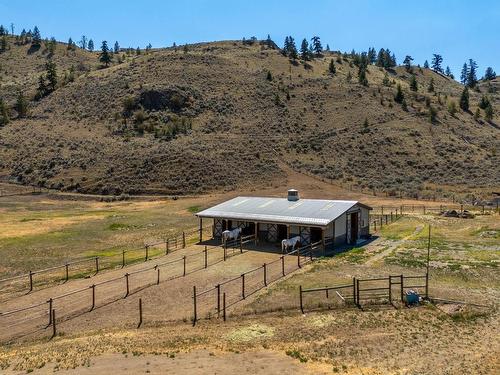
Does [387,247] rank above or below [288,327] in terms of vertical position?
above

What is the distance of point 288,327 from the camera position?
19391mm

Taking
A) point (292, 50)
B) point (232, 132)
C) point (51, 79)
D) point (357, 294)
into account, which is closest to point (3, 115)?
point (51, 79)

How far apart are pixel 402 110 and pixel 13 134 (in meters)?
83.1

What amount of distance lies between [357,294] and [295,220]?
46.6 feet

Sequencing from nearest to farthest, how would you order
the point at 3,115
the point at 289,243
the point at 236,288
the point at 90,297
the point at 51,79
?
1. the point at 90,297
2. the point at 236,288
3. the point at 289,243
4. the point at 3,115
5. the point at 51,79

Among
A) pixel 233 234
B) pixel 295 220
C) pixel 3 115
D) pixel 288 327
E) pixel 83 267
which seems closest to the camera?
pixel 288 327

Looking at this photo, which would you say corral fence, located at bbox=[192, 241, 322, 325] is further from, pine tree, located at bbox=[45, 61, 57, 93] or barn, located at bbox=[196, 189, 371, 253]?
pine tree, located at bbox=[45, 61, 57, 93]

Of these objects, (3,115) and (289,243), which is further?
(3,115)

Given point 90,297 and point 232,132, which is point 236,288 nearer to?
point 90,297

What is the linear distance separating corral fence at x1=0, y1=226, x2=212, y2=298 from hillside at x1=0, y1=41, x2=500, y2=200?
35592mm

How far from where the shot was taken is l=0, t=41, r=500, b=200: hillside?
3066 inches

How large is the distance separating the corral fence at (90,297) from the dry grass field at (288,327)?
219 mm

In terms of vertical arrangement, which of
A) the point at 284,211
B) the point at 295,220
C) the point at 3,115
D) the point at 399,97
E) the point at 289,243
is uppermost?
the point at 399,97

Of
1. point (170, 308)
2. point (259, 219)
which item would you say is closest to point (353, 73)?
point (259, 219)
